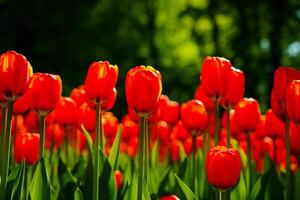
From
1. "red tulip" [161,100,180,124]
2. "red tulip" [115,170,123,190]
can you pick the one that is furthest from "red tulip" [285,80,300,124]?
"red tulip" [161,100,180,124]

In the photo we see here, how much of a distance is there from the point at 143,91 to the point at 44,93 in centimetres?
56

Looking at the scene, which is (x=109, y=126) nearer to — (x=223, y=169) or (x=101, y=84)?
(x=101, y=84)

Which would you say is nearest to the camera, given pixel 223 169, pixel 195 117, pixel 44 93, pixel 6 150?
pixel 223 169

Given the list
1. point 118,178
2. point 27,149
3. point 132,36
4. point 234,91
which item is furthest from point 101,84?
point 132,36

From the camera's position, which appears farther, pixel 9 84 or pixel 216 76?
pixel 216 76

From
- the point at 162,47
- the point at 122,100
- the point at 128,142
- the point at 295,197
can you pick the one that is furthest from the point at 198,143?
the point at 162,47

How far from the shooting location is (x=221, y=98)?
274 centimetres

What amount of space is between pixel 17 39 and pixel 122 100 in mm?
4156

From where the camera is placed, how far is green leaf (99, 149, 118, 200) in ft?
8.25

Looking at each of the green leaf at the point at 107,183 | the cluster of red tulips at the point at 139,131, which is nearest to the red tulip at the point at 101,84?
the cluster of red tulips at the point at 139,131

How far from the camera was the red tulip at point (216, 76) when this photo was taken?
2.69 metres

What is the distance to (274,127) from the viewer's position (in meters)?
3.67

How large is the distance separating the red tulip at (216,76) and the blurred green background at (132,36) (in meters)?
12.1

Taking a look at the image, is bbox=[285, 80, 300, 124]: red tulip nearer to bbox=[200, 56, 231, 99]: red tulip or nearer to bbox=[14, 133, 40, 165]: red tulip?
bbox=[200, 56, 231, 99]: red tulip
